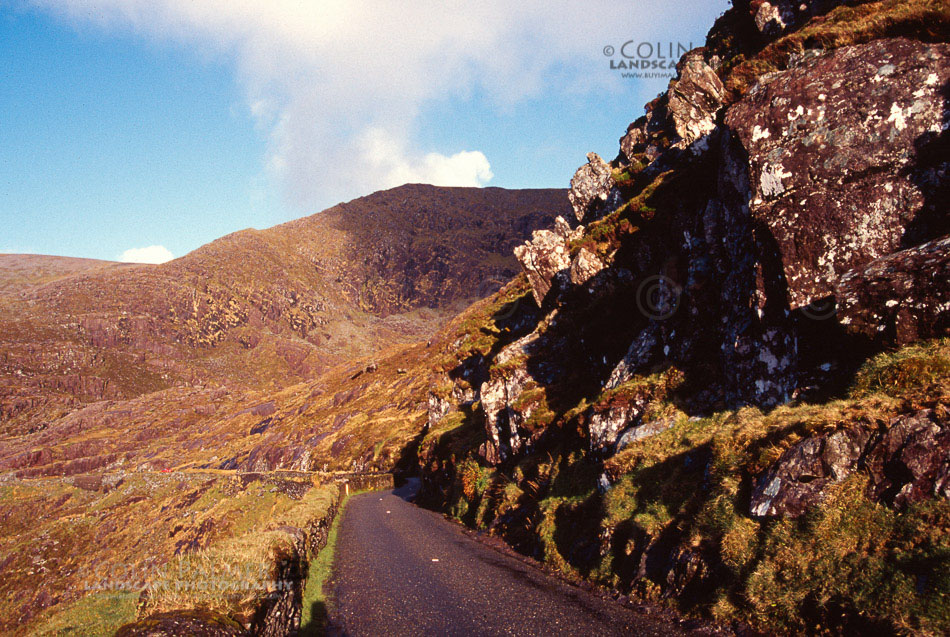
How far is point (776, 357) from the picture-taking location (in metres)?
12.6

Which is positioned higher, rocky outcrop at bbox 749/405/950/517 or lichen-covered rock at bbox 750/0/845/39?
lichen-covered rock at bbox 750/0/845/39

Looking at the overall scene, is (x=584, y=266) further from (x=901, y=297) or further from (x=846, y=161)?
(x=901, y=297)

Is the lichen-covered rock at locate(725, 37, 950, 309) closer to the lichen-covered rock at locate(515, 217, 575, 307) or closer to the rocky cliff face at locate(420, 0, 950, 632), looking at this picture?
the rocky cliff face at locate(420, 0, 950, 632)

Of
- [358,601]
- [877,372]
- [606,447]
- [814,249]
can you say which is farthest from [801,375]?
[358,601]

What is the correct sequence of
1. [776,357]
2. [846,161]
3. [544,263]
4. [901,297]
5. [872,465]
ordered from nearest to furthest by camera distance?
[872,465]
[901,297]
[776,357]
[846,161]
[544,263]

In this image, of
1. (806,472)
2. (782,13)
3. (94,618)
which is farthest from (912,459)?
(782,13)

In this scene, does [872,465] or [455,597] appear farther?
[455,597]

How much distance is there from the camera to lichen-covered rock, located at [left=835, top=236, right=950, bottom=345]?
9329mm

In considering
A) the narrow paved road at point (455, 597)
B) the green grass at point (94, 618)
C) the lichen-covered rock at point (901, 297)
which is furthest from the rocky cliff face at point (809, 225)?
the green grass at point (94, 618)

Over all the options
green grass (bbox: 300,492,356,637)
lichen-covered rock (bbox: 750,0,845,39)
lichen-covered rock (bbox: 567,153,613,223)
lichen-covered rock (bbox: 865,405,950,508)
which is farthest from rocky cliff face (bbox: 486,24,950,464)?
lichen-covered rock (bbox: 567,153,613,223)

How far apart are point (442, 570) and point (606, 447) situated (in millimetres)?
8005

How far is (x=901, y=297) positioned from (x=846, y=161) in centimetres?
543

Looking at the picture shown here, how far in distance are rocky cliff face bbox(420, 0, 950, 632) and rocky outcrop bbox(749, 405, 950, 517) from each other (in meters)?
0.03

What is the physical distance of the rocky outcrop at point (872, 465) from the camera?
7227 mm
